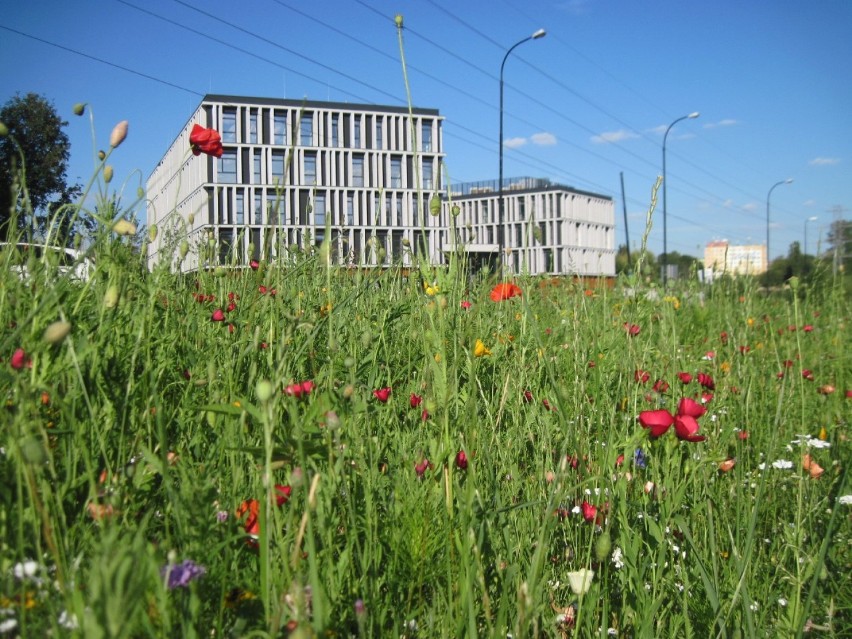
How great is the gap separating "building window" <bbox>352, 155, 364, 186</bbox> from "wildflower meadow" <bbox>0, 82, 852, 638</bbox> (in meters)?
42.9

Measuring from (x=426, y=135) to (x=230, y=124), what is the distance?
12.3 m

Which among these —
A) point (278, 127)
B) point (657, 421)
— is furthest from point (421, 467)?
point (278, 127)

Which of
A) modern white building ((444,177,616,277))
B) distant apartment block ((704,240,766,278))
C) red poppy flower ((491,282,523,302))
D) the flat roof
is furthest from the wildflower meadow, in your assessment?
modern white building ((444,177,616,277))

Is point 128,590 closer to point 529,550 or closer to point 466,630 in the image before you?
point 466,630

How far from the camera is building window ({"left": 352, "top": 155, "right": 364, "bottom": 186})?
142ft

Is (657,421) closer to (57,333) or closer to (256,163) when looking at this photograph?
(57,333)

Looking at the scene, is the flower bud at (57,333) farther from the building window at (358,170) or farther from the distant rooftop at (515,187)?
the distant rooftop at (515,187)

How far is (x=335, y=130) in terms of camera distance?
43.8 m

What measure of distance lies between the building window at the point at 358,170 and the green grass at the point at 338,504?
141 ft

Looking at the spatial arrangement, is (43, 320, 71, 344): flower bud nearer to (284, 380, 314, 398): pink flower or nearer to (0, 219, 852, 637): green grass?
(0, 219, 852, 637): green grass

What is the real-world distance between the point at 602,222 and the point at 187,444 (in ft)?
202

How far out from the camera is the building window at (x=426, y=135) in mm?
43656

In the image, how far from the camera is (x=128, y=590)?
1.28ft

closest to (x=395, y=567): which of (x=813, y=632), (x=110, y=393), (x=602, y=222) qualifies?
(x=110, y=393)
